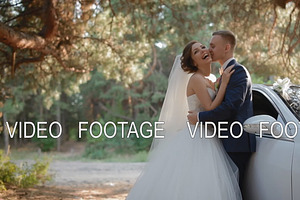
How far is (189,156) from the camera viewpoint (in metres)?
3.48

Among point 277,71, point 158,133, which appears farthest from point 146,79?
point 158,133

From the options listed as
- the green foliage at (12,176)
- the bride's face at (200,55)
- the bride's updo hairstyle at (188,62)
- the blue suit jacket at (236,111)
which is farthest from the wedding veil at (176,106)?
the green foliage at (12,176)

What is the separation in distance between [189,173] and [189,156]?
0.58 ft

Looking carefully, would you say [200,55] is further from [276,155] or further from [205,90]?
[276,155]

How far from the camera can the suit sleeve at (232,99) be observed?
3.32 metres

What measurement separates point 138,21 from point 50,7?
3297mm

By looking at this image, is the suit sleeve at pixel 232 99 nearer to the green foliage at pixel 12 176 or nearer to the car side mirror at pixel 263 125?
the car side mirror at pixel 263 125

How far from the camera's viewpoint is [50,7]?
6801 mm

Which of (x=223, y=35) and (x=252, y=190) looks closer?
(x=252, y=190)

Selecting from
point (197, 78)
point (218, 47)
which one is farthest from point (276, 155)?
point (218, 47)

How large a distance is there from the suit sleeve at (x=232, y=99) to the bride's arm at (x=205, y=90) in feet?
0.15

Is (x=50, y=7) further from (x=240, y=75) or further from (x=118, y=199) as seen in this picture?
(x=240, y=75)

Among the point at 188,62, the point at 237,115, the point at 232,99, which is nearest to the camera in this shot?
the point at 232,99

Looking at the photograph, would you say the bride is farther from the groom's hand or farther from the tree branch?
the tree branch
